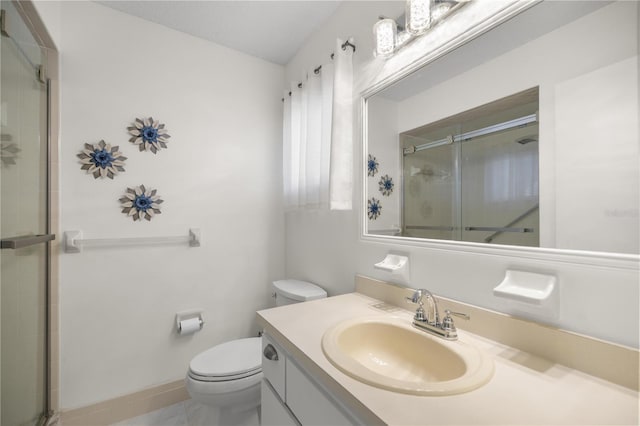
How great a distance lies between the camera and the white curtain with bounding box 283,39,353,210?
138cm

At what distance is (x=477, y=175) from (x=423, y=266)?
0.38 meters

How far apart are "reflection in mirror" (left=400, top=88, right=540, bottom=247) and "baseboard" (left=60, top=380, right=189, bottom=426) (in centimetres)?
177

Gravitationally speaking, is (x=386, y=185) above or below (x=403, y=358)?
above

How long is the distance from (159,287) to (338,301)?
1205mm

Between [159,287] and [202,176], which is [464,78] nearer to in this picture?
[202,176]

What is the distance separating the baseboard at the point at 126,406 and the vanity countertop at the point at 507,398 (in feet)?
4.77

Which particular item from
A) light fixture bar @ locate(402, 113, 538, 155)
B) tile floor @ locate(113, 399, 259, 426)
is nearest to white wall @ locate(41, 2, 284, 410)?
tile floor @ locate(113, 399, 259, 426)

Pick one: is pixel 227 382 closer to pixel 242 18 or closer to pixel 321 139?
pixel 321 139

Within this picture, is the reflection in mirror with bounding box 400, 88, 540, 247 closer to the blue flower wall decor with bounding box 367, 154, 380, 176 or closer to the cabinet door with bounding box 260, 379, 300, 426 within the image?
the blue flower wall decor with bounding box 367, 154, 380, 176

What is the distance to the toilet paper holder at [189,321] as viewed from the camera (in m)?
1.68

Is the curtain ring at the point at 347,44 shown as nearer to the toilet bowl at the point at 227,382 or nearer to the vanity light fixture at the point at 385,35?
the vanity light fixture at the point at 385,35

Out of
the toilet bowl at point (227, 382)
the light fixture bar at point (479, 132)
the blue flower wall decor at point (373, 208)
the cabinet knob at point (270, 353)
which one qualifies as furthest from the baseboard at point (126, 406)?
the light fixture bar at point (479, 132)

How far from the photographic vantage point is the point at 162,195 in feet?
5.58

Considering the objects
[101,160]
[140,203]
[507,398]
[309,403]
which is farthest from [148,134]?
[507,398]
